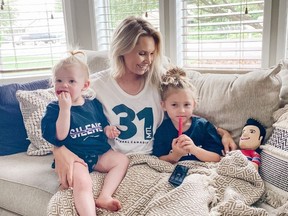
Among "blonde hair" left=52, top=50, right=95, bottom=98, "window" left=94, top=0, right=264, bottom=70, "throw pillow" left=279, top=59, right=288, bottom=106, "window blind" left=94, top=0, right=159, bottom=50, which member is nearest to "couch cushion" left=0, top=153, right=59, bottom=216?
"blonde hair" left=52, top=50, right=95, bottom=98

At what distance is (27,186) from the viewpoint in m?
1.59

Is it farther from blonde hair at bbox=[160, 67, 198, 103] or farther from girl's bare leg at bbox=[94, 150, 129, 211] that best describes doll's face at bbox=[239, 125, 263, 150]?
girl's bare leg at bbox=[94, 150, 129, 211]

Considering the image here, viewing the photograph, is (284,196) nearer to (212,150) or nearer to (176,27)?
(212,150)

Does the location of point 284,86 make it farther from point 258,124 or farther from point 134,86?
point 134,86

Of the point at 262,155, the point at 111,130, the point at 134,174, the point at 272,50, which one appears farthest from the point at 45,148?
the point at 272,50

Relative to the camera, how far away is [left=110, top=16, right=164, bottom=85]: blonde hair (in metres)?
1.57

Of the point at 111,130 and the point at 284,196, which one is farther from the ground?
the point at 111,130

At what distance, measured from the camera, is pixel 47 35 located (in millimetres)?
3123

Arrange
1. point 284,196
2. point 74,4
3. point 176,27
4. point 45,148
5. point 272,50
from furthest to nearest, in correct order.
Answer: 1. point 74,4
2. point 176,27
3. point 272,50
4. point 45,148
5. point 284,196

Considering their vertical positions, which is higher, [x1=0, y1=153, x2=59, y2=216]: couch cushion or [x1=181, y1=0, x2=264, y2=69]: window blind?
[x1=181, y1=0, x2=264, y2=69]: window blind

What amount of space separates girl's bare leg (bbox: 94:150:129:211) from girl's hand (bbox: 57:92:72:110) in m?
0.31

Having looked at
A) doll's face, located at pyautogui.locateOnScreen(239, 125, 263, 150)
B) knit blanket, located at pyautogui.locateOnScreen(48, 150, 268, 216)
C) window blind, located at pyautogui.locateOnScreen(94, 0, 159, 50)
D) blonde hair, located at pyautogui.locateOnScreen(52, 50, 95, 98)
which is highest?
window blind, located at pyautogui.locateOnScreen(94, 0, 159, 50)

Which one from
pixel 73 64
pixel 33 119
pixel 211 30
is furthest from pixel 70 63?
pixel 211 30

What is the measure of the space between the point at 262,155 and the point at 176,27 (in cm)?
154
